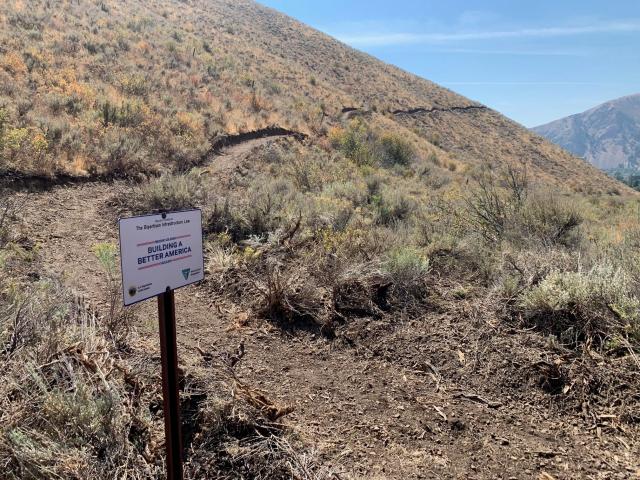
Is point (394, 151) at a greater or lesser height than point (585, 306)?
greater

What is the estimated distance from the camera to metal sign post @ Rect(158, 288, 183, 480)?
7.20ft

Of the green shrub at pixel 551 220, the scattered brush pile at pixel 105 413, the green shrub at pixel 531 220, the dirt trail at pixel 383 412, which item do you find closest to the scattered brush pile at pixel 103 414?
the scattered brush pile at pixel 105 413

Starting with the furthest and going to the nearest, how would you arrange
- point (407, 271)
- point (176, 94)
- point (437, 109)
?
point (437, 109)
point (176, 94)
point (407, 271)

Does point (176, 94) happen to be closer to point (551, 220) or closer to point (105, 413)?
point (551, 220)

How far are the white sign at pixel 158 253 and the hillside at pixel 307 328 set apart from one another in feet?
3.59

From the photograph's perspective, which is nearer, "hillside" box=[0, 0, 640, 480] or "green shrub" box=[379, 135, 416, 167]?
"hillside" box=[0, 0, 640, 480]

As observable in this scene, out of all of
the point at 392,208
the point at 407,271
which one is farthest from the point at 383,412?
the point at 392,208

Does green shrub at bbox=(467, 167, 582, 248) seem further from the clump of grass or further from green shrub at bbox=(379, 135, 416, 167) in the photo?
green shrub at bbox=(379, 135, 416, 167)

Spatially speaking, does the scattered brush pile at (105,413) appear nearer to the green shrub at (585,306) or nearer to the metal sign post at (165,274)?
the metal sign post at (165,274)

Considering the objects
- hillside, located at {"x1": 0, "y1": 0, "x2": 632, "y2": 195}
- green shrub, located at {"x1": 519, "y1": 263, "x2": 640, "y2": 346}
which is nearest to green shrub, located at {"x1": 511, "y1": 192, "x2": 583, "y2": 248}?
green shrub, located at {"x1": 519, "y1": 263, "x2": 640, "y2": 346}

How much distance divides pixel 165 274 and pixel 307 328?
2981mm

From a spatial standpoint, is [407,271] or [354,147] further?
[354,147]

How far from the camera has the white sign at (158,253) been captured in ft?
6.81

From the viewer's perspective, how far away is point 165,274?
2.29m
